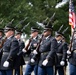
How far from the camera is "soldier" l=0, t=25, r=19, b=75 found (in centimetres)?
951

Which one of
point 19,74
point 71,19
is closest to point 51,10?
point 71,19

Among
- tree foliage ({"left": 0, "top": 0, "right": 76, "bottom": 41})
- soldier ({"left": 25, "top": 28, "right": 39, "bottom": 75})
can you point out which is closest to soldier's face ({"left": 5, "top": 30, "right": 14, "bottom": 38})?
soldier ({"left": 25, "top": 28, "right": 39, "bottom": 75})

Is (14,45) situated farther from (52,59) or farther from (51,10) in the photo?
(51,10)

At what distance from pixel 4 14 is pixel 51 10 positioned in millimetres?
5257

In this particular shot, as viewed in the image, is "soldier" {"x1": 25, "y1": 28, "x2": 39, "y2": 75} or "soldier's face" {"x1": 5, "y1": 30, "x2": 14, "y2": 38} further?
"soldier" {"x1": 25, "y1": 28, "x2": 39, "y2": 75}

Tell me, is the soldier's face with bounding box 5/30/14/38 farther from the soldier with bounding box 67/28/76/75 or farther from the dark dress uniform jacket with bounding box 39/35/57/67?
the soldier with bounding box 67/28/76/75

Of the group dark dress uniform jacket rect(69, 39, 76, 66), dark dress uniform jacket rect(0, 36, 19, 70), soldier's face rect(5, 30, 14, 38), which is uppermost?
soldier's face rect(5, 30, 14, 38)

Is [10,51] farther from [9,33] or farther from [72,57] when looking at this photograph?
[72,57]

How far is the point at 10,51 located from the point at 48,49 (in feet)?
3.24

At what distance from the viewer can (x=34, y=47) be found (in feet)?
37.1

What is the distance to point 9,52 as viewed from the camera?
963 centimetres

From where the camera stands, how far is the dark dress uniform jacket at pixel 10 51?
31.2 ft

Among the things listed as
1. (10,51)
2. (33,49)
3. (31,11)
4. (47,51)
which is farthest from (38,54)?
(31,11)

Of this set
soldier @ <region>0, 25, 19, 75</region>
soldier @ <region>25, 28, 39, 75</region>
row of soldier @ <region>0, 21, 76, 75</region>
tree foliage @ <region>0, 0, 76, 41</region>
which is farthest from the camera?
tree foliage @ <region>0, 0, 76, 41</region>
